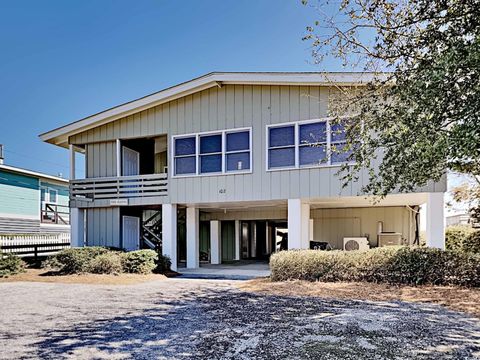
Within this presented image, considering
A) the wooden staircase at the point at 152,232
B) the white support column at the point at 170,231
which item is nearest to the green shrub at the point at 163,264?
the white support column at the point at 170,231

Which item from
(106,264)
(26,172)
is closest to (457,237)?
(106,264)

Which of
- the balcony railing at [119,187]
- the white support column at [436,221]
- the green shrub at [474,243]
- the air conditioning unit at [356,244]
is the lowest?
the air conditioning unit at [356,244]

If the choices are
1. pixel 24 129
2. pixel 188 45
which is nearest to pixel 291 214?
pixel 188 45

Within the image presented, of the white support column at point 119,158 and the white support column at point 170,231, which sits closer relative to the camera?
the white support column at point 170,231

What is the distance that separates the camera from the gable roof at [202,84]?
10617mm

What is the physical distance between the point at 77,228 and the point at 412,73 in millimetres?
13090

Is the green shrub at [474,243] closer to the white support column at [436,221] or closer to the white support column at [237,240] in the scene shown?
the white support column at [436,221]

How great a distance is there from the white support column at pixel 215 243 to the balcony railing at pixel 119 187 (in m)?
3.99

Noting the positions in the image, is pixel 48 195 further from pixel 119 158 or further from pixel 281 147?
pixel 281 147

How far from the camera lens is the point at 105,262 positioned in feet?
39.6

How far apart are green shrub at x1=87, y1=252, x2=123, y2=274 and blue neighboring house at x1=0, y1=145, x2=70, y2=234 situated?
10.9 metres

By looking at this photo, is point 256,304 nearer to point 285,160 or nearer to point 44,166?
point 285,160

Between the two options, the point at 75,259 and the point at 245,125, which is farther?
the point at 245,125

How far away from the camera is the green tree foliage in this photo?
460cm
